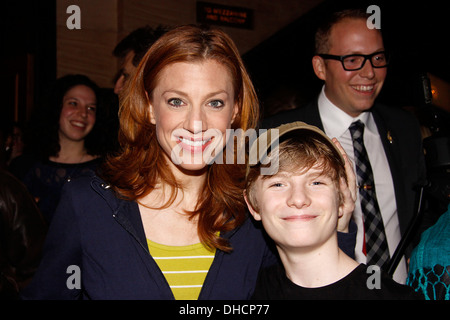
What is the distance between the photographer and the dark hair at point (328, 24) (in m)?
2.14

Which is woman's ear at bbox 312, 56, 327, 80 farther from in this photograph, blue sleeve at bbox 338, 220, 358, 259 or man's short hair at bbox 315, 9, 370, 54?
blue sleeve at bbox 338, 220, 358, 259

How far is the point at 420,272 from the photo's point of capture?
1.05m

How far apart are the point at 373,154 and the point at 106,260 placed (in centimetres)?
142

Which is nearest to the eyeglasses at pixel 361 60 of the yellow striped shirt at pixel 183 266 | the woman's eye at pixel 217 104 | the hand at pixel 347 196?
the hand at pixel 347 196

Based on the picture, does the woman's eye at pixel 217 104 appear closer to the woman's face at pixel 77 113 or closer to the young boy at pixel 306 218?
the young boy at pixel 306 218

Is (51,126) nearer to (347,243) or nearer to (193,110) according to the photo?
(193,110)

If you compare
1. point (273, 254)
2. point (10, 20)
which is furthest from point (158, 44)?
point (10, 20)

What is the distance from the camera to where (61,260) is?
51.5 inches

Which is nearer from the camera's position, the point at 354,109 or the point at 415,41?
the point at 354,109

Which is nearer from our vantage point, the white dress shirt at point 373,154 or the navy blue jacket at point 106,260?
the navy blue jacket at point 106,260

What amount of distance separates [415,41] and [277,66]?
0.98 metres

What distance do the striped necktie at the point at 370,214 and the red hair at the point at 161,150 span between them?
0.70 meters
